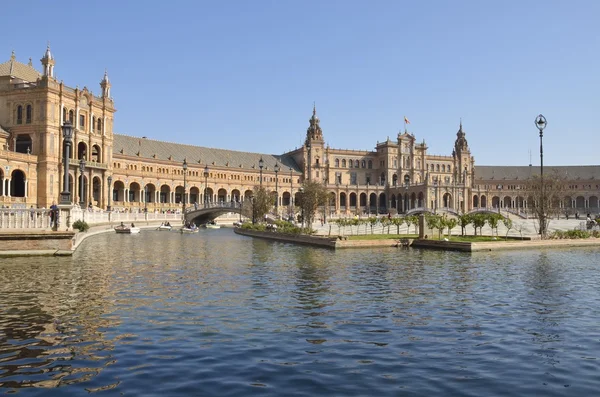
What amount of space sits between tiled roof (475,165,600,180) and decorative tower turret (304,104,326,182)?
53288mm

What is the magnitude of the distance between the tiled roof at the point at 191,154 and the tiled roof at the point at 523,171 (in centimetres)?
6229

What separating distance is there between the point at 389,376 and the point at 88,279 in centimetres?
1516

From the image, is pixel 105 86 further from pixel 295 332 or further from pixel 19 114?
pixel 295 332

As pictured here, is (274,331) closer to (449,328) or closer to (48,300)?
(449,328)

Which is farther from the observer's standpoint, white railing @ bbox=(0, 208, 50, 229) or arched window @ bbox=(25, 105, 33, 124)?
arched window @ bbox=(25, 105, 33, 124)

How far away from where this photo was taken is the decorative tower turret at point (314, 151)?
13600 cm

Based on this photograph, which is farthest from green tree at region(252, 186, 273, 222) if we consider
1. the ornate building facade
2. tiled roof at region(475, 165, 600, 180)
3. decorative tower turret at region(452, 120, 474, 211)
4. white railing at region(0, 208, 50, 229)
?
tiled roof at region(475, 165, 600, 180)

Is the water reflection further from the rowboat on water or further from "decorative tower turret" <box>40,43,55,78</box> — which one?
"decorative tower turret" <box>40,43,55,78</box>

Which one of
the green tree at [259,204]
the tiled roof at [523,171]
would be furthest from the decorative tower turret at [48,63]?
the tiled roof at [523,171]

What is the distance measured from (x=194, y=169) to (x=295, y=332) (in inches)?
4046

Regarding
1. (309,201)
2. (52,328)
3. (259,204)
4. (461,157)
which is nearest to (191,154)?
(259,204)

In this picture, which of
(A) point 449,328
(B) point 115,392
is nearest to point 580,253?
(A) point 449,328

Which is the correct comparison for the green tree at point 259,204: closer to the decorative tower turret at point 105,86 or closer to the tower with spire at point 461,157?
the decorative tower turret at point 105,86

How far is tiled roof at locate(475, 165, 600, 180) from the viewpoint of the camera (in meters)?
159
